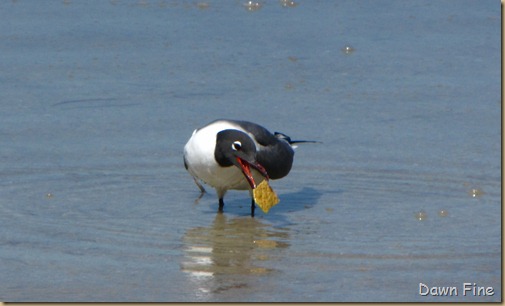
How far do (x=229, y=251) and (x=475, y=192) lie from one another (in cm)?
207

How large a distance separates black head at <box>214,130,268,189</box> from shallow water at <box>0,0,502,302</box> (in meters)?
0.34

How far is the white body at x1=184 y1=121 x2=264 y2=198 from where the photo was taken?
306 inches

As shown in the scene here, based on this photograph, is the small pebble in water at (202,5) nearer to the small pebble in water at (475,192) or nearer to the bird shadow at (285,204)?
the bird shadow at (285,204)

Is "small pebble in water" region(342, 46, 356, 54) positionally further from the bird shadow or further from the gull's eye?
the gull's eye

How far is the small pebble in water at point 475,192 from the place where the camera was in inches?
319

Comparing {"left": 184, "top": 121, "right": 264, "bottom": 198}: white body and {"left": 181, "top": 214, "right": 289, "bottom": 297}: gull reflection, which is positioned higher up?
{"left": 184, "top": 121, "right": 264, "bottom": 198}: white body

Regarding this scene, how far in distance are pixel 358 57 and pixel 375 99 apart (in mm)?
1035

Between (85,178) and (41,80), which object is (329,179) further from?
(41,80)

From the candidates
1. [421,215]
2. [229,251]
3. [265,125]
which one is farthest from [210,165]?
[265,125]

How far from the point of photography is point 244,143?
7660mm

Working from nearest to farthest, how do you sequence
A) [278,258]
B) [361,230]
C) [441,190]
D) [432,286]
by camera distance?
[432,286], [278,258], [361,230], [441,190]

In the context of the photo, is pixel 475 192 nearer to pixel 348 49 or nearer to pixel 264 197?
pixel 264 197

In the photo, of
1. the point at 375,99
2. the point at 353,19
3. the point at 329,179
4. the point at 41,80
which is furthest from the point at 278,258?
the point at 353,19

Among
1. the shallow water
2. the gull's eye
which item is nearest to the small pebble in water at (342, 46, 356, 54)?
the shallow water
